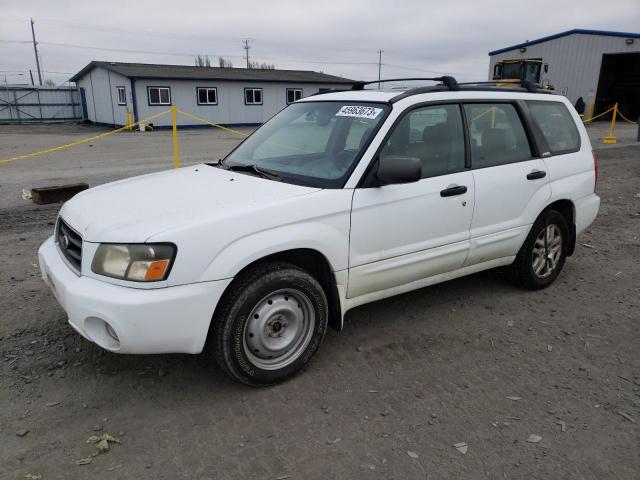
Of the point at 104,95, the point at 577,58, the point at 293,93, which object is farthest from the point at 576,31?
the point at 104,95

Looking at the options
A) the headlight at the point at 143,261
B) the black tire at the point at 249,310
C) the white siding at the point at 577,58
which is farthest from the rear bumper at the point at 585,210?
the white siding at the point at 577,58

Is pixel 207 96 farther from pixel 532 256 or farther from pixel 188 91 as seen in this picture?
pixel 532 256

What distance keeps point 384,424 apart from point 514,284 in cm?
260

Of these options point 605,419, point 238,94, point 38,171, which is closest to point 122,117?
point 238,94

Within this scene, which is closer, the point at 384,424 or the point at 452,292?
→ the point at 384,424

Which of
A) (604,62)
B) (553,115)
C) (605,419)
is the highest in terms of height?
(604,62)

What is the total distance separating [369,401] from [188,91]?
30190 mm

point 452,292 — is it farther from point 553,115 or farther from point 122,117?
point 122,117

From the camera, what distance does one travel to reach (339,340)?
392 cm

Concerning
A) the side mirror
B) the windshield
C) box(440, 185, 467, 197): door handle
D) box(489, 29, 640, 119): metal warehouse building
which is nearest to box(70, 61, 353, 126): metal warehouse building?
box(489, 29, 640, 119): metal warehouse building

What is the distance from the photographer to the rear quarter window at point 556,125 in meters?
4.67

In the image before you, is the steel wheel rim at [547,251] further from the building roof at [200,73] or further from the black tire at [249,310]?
the building roof at [200,73]

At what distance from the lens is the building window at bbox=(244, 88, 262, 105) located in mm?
32500

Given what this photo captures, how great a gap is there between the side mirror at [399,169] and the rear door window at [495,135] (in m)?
A: 0.98
